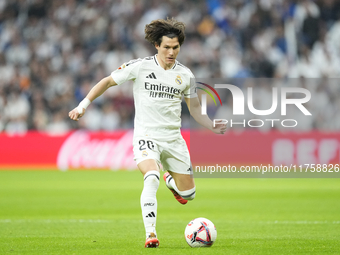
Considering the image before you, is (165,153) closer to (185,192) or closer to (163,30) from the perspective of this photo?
(185,192)

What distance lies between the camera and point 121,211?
1084 cm

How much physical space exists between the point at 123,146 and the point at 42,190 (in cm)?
555

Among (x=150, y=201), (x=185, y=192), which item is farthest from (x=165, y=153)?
(x=150, y=201)

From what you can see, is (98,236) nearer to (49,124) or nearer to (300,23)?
(49,124)

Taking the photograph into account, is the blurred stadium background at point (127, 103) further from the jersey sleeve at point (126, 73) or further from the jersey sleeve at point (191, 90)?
the jersey sleeve at point (126, 73)

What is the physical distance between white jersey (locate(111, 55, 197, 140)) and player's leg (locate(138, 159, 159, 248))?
46cm

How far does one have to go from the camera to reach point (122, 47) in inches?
902

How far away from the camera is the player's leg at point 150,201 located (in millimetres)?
6148

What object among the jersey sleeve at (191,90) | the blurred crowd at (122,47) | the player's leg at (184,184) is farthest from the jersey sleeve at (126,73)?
the blurred crowd at (122,47)

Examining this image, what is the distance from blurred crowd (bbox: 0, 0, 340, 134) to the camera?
21.5 metres

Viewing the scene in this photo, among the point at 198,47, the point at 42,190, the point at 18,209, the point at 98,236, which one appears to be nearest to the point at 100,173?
the point at 42,190

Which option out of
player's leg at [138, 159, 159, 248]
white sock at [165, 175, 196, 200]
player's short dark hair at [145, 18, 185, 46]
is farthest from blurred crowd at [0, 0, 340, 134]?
player's leg at [138, 159, 159, 248]

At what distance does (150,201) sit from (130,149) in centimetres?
1346

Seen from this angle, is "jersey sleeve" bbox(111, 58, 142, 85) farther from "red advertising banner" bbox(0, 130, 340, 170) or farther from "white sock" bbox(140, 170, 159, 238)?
"red advertising banner" bbox(0, 130, 340, 170)
